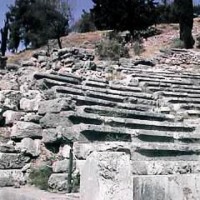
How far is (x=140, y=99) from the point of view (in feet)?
33.1

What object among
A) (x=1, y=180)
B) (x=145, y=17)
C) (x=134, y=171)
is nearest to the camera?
(x=134, y=171)

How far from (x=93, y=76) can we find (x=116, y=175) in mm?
7742

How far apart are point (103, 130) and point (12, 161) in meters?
1.44

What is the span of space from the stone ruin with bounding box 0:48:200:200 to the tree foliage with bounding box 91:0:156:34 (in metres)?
21.0

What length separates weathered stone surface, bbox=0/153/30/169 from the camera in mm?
6059

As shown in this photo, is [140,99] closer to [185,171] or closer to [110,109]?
[110,109]

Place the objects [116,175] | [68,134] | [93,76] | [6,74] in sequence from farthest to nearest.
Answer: [93,76]
[6,74]
[68,134]
[116,175]

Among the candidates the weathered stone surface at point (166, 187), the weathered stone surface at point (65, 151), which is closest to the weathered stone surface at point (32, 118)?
the weathered stone surface at point (65, 151)

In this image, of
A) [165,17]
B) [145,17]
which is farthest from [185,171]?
[165,17]

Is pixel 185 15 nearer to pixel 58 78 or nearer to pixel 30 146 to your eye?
pixel 58 78

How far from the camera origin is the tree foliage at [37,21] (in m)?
35.3

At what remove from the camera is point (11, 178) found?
584 centimetres

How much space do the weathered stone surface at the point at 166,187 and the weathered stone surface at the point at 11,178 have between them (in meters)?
2.14

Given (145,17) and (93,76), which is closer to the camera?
(93,76)
